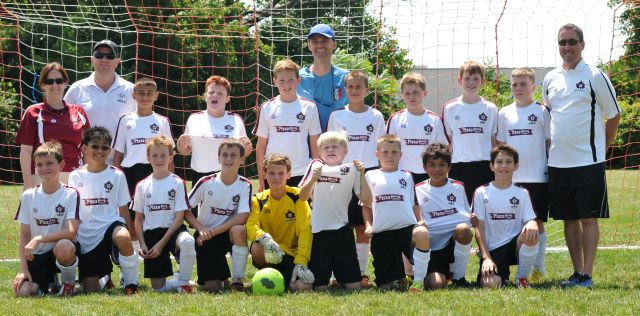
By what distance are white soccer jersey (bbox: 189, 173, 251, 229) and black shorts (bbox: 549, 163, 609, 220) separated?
2.43 meters

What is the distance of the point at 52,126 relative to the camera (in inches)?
277

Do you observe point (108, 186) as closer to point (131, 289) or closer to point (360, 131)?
point (131, 289)

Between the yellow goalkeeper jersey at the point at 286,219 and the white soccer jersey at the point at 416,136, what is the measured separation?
0.97m

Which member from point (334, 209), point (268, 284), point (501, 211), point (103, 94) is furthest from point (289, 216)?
point (103, 94)

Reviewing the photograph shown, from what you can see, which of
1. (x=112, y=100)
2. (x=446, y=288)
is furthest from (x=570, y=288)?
(x=112, y=100)

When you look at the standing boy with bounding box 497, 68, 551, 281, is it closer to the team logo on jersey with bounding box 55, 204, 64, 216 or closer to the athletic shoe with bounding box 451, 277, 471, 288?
the athletic shoe with bounding box 451, 277, 471, 288

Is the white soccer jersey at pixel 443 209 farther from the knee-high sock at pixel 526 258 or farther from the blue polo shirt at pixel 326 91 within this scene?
the blue polo shirt at pixel 326 91

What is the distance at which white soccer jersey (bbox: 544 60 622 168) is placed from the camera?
665cm

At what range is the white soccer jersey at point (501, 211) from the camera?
672 centimetres

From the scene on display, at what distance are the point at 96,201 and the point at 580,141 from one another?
3.78 m

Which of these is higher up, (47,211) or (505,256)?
(47,211)

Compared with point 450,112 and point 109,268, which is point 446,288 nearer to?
point 450,112

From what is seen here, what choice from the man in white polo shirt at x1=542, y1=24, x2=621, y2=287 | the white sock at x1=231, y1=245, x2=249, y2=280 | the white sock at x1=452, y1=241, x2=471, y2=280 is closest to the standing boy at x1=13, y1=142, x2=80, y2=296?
the white sock at x1=231, y1=245, x2=249, y2=280

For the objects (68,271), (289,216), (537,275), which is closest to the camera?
(68,271)
